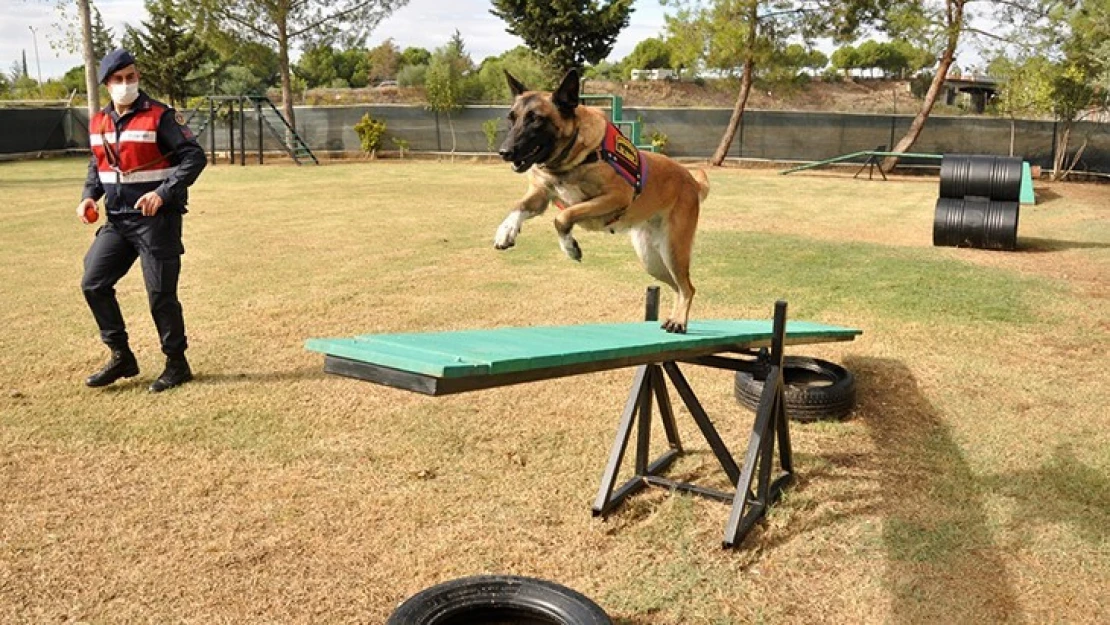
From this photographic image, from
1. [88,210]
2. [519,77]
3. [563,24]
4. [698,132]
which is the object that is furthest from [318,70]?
[88,210]

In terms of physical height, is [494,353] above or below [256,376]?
above

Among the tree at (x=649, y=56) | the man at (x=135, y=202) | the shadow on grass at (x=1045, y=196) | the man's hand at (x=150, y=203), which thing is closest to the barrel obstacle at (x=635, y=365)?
the man's hand at (x=150, y=203)

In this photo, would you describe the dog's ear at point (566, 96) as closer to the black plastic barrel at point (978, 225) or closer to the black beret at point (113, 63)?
the black beret at point (113, 63)

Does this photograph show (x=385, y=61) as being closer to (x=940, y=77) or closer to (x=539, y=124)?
(x=940, y=77)

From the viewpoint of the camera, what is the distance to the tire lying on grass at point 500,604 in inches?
126

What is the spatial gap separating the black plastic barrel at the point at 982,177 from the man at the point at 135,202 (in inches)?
434

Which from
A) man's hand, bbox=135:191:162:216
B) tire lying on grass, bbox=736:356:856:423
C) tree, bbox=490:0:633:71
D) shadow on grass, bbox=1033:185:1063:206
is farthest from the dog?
tree, bbox=490:0:633:71

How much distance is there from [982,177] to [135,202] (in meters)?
11.5

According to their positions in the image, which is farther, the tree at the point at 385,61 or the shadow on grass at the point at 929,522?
the tree at the point at 385,61

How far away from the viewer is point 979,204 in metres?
13.2

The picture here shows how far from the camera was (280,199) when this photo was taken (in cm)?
1898

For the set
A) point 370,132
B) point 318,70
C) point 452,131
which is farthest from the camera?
point 318,70

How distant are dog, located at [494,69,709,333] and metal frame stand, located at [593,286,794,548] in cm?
44

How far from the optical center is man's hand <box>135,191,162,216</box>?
6.05m
